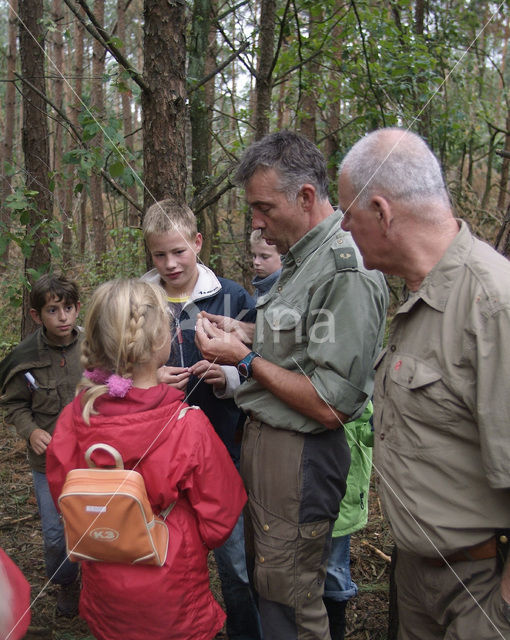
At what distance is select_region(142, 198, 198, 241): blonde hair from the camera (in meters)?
2.74

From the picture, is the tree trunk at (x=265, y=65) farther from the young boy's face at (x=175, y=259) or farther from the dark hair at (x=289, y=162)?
the dark hair at (x=289, y=162)

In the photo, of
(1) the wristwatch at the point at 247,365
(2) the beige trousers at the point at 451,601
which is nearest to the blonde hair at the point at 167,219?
(1) the wristwatch at the point at 247,365

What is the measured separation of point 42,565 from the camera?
12.0ft

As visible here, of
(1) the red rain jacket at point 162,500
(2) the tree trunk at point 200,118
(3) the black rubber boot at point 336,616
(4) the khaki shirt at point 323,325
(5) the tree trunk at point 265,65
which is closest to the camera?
(1) the red rain jacket at point 162,500

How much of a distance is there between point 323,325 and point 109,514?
97cm

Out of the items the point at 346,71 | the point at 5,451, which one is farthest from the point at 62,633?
the point at 346,71

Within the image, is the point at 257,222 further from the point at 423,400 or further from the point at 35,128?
the point at 35,128

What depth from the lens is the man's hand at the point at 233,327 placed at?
253cm

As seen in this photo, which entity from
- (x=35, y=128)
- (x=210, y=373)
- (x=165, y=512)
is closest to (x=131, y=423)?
(x=165, y=512)

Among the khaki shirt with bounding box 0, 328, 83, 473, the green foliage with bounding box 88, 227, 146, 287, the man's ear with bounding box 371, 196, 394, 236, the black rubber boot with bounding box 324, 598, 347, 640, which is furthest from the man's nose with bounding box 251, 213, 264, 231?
the green foliage with bounding box 88, 227, 146, 287

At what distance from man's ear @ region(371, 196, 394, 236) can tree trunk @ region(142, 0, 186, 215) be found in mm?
1634

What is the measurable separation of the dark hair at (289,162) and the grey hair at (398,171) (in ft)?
1.60

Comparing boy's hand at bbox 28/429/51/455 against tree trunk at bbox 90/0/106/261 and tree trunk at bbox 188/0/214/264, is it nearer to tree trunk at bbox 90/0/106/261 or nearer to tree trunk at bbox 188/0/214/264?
tree trunk at bbox 188/0/214/264

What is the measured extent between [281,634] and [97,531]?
89 centimetres
